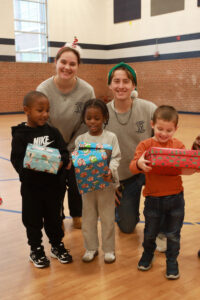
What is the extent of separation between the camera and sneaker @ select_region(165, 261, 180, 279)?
83.1 inches

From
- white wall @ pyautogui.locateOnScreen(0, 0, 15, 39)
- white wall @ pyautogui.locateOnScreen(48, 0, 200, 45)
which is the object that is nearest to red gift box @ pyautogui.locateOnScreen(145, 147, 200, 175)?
white wall @ pyautogui.locateOnScreen(48, 0, 200, 45)

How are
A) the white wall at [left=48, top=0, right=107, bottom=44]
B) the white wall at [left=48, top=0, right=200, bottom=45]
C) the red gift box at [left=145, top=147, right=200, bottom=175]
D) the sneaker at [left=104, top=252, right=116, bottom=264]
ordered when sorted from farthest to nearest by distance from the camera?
the white wall at [left=48, top=0, right=107, bottom=44], the white wall at [left=48, top=0, right=200, bottom=45], the sneaker at [left=104, top=252, right=116, bottom=264], the red gift box at [left=145, top=147, right=200, bottom=175]

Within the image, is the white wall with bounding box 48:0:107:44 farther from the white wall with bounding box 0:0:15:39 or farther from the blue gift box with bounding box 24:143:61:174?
the blue gift box with bounding box 24:143:61:174

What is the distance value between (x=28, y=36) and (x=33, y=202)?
1301 cm

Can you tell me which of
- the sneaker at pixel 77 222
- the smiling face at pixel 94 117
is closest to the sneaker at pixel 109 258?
the sneaker at pixel 77 222

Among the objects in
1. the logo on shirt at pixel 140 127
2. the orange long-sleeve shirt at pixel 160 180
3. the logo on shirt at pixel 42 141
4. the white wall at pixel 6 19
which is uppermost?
the white wall at pixel 6 19

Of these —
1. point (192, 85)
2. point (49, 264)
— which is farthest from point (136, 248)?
point (192, 85)

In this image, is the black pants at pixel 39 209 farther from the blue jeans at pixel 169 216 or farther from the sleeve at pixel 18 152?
the blue jeans at pixel 169 216

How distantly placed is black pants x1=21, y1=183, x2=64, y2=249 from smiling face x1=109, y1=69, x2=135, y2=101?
0.92 meters

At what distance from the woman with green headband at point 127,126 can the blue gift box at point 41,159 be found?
0.76 metres

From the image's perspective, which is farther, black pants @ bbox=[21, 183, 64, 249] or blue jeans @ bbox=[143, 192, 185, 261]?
black pants @ bbox=[21, 183, 64, 249]

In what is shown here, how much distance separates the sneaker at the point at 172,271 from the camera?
211 cm

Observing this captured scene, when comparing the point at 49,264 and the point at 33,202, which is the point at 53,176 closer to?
the point at 33,202

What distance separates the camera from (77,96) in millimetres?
2850
